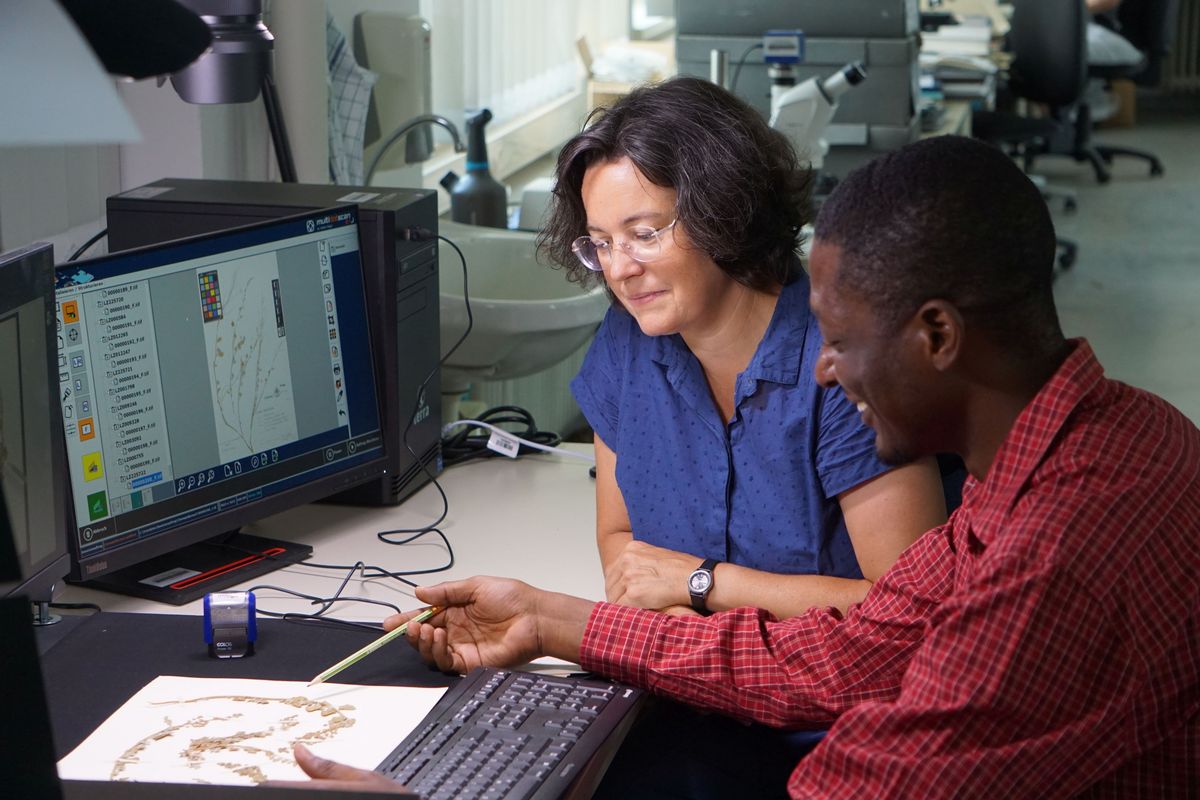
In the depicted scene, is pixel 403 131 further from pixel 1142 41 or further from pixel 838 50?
pixel 1142 41

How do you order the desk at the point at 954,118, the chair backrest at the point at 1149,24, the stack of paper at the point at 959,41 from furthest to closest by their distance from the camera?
the chair backrest at the point at 1149,24 → the stack of paper at the point at 959,41 → the desk at the point at 954,118

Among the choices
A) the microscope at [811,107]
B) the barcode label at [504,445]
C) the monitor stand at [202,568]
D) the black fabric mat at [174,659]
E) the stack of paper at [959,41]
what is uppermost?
the microscope at [811,107]

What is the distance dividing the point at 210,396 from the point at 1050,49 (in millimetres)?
5029

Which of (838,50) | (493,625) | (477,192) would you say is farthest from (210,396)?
(838,50)

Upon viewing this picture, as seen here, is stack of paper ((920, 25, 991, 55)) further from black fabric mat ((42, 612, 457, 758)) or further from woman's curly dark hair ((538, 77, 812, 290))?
black fabric mat ((42, 612, 457, 758))

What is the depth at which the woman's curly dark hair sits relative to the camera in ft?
5.30

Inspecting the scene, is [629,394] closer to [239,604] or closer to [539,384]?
[239,604]

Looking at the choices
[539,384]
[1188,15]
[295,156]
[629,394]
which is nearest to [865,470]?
[629,394]

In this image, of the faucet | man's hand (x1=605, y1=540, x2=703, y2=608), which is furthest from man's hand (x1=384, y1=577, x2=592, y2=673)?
the faucet

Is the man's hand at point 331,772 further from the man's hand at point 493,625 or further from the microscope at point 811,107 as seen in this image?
the microscope at point 811,107

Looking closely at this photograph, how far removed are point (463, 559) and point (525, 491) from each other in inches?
10.2

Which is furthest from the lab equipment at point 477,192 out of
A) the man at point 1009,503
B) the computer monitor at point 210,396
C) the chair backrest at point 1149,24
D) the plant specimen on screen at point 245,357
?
the chair backrest at point 1149,24

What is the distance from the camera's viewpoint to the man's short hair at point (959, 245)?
1026 millimetres

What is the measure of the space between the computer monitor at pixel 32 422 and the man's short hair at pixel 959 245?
29.8 inches
